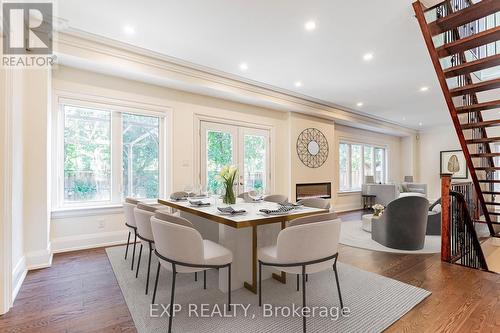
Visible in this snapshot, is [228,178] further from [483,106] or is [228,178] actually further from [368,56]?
[483,106]

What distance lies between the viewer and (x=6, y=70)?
2055 mm

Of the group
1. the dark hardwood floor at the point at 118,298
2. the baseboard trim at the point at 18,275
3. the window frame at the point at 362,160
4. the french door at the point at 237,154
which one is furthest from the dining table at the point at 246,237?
the window frame at the point at 362,160

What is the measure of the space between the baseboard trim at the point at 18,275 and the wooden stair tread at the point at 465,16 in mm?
4790

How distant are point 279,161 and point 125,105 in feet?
11.2

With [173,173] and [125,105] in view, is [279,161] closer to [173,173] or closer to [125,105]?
[173,173]

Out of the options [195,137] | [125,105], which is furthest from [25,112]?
[195,137]

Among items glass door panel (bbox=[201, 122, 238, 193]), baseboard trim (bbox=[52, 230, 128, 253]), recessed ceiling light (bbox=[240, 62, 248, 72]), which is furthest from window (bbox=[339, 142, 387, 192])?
baseboard trim (bbox=[52, 230, 128, 253])

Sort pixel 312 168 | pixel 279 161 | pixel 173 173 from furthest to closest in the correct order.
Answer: pixel 312 168 → pixel 279 161 → pixel 173 173

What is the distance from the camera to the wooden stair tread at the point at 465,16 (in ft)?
7.42

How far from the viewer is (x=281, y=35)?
3.16 meters

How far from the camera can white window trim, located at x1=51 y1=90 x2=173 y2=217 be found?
348 cm

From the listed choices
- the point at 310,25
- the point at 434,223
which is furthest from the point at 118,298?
the point at 434,223

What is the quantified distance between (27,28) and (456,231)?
594cm

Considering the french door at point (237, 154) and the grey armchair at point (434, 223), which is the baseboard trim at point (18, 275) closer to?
the french door at point (237, 154)
